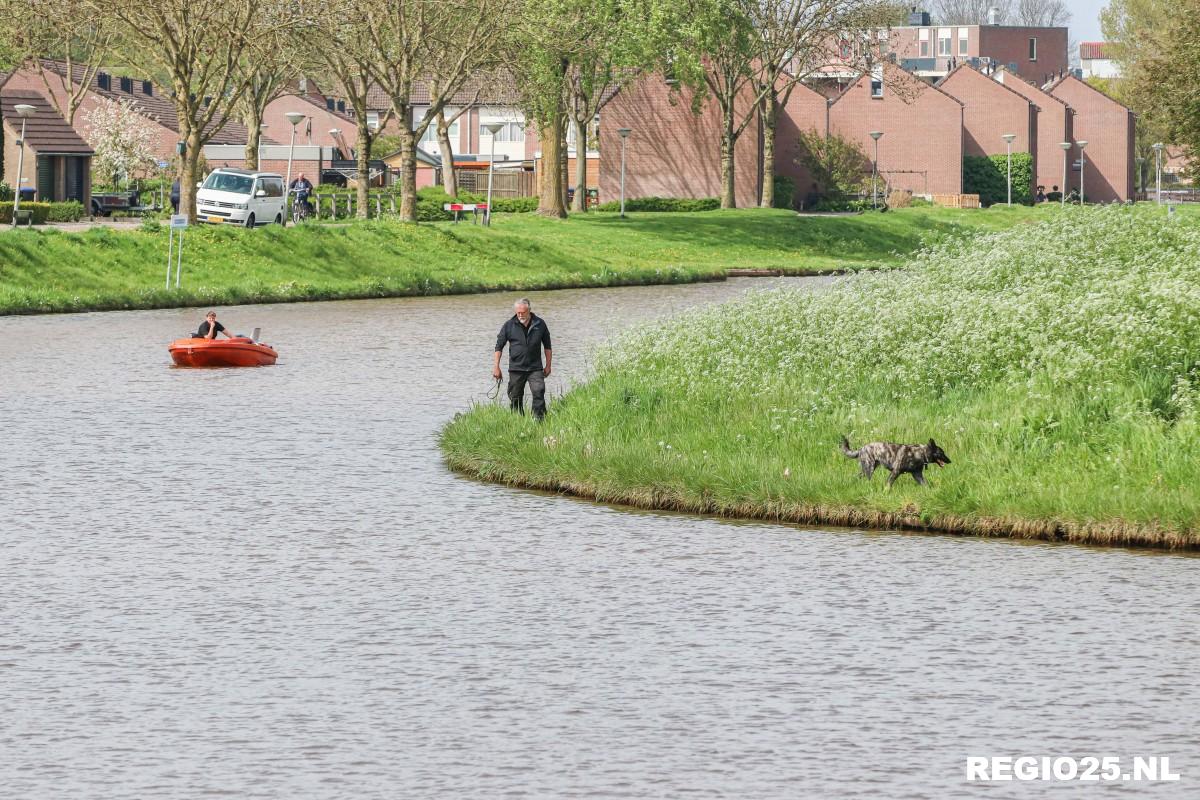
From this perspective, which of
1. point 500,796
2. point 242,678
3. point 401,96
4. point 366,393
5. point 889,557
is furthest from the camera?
point 401,96

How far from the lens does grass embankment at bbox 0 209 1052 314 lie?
49000 millimetres

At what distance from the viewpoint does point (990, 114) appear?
110m

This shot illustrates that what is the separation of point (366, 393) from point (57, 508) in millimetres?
11046

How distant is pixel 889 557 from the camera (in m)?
17.1

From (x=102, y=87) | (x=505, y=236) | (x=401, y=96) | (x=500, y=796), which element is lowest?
(x=500, y=796)

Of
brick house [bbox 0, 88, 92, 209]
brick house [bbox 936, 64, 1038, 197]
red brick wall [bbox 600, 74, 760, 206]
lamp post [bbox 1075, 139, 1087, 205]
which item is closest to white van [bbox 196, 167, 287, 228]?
brick house [bbox 0, 88, 92, 209]

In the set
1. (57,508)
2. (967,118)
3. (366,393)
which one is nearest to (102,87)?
(967,118)

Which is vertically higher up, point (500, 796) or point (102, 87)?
point (102, 87)

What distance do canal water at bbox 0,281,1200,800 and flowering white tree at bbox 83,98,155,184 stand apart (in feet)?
241

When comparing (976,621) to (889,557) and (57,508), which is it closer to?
(889,557)

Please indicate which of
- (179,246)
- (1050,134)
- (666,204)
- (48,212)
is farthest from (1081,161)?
(179,246)

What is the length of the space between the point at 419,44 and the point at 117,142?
3736 cm

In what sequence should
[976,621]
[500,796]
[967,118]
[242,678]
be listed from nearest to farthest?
[500,796] < [242,678] < [976,621] < [967,118]

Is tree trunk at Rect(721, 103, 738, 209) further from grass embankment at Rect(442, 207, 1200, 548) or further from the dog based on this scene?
the dog
